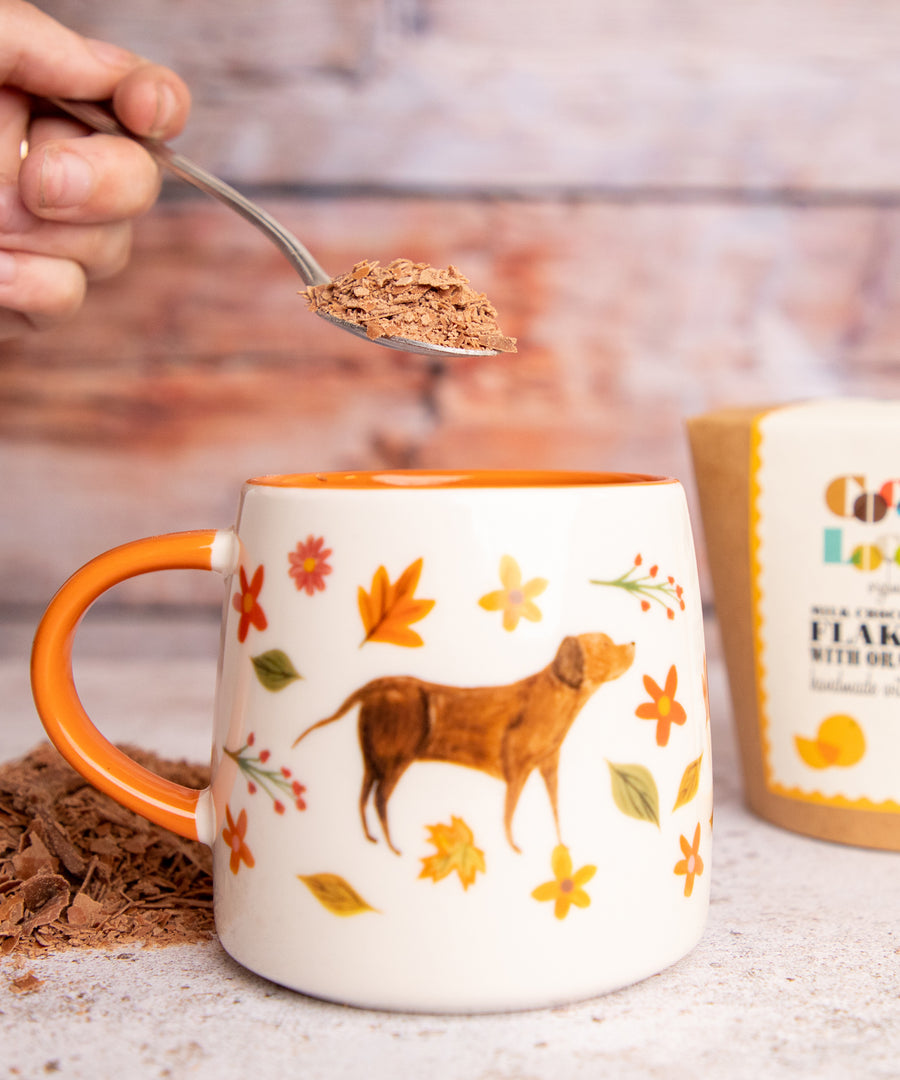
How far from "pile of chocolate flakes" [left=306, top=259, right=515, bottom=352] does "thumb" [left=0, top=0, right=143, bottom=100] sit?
259 mm

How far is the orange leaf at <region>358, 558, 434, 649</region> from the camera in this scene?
1.18 feet

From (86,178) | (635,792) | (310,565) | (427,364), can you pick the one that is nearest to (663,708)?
(635,792)

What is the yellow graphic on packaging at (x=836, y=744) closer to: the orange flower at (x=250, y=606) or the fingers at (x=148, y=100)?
the orange flower at (x=250, y=606)

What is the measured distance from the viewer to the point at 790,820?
0.58 m

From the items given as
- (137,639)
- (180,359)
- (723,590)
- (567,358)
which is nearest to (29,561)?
(137,639)

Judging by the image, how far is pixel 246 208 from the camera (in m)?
0.55

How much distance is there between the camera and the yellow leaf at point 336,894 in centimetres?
36

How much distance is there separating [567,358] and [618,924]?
65 centimetres

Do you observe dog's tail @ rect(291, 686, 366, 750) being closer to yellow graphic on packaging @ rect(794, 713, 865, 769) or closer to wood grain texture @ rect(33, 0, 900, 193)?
yellow graphic on packaging @ rect(794, 713, 865, 769)

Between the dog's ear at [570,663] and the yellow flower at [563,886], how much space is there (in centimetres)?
5

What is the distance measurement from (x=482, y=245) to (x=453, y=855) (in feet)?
2.24

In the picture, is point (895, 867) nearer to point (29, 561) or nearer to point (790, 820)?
point (790, 820)

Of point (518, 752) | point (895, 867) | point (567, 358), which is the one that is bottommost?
point (895, 867)

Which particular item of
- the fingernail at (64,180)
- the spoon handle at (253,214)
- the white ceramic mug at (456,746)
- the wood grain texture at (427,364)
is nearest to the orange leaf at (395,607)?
the white ceramic mug at (456,746)
